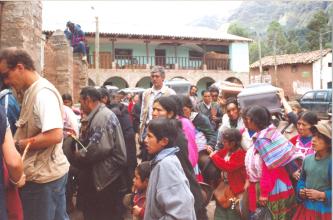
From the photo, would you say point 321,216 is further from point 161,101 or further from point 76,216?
point 76,216

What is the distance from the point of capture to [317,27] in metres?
36.5

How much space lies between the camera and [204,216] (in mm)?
3635

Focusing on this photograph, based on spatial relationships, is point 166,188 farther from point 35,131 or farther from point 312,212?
point 312,212

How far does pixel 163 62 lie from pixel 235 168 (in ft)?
77.7

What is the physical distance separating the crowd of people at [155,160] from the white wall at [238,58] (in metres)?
24.0

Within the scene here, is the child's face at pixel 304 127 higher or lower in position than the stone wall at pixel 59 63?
lower

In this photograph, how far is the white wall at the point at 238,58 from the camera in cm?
2841

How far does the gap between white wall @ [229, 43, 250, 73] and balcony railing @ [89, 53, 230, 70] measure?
16.5 inches

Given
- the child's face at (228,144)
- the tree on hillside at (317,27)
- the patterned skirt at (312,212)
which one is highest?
the tree on hillside at (317,27)

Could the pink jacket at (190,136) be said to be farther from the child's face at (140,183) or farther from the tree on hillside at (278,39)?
the tree on hillside at (278,39)

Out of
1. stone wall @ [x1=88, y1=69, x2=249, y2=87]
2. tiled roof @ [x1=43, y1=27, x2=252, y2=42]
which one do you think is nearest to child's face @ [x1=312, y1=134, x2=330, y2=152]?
stone wall @ [x1=88, y1=69, x2=249, y2=87]

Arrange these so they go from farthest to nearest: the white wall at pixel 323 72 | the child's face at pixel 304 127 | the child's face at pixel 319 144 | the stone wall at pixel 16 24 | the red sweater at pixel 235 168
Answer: the white wall at pixel 323 72 < the stone wall at pixel 16 24 < the red sweater at pixel 235 168 < the child's face at pixel 304 127 < the child's face at pixel 319 144

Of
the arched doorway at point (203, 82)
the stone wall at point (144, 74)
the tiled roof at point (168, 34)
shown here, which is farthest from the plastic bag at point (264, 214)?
the arched doorway at point (203, 82)

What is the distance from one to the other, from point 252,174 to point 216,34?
2626 centimetres
